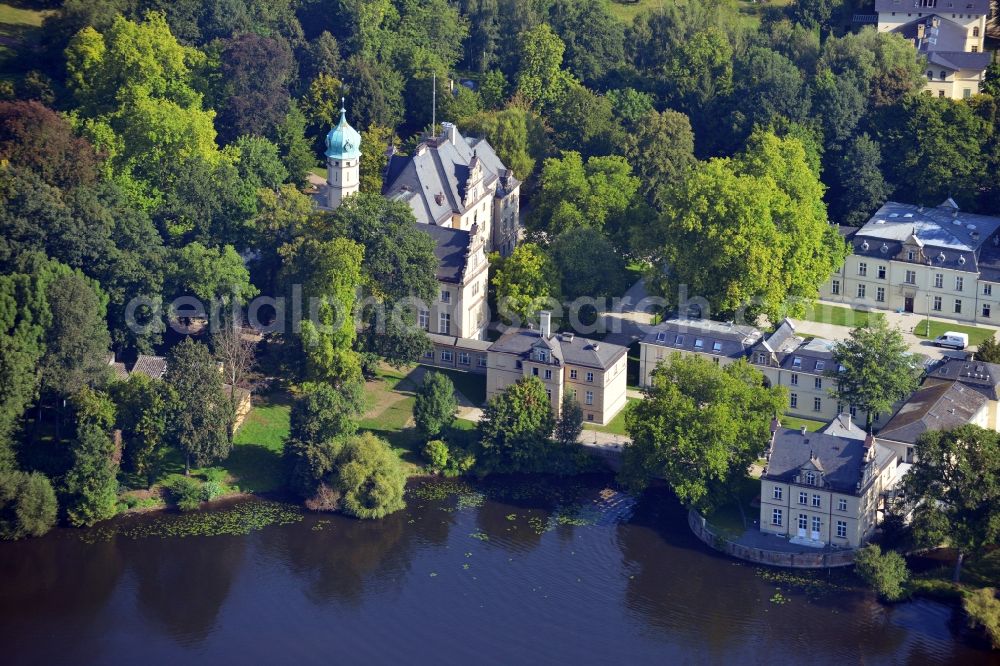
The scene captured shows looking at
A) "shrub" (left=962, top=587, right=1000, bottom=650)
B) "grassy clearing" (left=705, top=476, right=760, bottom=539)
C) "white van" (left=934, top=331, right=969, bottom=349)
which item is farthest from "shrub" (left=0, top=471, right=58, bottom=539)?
"white van" (left=934, top=331, right=969, bottom=349)

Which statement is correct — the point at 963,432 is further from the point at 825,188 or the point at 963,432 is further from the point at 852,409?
the point at 825,188

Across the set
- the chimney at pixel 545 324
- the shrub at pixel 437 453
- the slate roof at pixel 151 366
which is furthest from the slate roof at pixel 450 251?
the slate roof at pixel 151 366

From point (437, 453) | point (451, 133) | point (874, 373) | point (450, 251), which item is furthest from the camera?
point (451, 133)

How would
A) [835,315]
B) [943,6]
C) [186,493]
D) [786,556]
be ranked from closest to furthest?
[786,556], [186,493], [835,315], [943,6]

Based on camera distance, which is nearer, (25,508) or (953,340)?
(25,508)

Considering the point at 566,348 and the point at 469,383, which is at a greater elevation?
the point at 566,348

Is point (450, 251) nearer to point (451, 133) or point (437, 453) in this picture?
point (451, 133)

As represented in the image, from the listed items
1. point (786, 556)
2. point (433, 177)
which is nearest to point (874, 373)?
point (786, 556)
